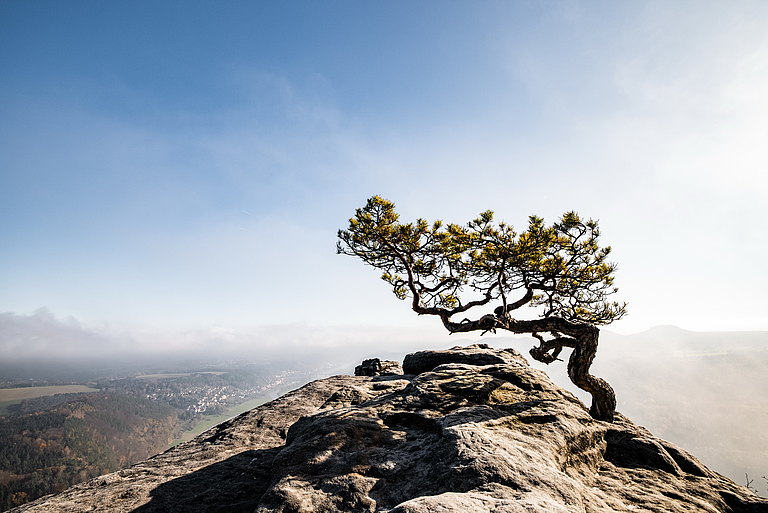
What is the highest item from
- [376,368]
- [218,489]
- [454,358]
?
[454,358]

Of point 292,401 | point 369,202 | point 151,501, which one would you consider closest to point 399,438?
point 151,501

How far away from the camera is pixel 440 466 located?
671 cm

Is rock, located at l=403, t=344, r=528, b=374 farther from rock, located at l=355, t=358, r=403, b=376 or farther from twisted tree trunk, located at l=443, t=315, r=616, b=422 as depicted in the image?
rock, located at l=355, t=358, r=403, b=376

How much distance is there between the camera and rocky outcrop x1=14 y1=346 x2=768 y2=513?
20.6ft

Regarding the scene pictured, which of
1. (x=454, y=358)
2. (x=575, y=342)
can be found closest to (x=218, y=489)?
(x=454, y=358)

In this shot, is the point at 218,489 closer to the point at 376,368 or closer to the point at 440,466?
the point at 440,466

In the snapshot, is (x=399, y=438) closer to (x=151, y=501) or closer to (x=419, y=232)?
(x=151, y=501)

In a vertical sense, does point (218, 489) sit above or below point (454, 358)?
below

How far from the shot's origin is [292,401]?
51.8 feet

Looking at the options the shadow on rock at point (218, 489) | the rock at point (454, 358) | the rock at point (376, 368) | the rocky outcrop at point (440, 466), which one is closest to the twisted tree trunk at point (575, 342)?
the rock at point (454, 358)

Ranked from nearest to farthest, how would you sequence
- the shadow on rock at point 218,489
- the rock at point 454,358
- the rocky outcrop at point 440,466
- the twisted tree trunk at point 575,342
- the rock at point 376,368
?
1. the rocky outcrop at point 440,466
2. the shadow on rock at point 218,489
3. the twisted tree trunk at point 575,342
4. the rock at point 454,358
5. the rock at point 376,368

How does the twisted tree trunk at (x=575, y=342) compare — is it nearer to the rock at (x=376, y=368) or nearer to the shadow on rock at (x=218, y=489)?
the rock at (x=376, y=368)

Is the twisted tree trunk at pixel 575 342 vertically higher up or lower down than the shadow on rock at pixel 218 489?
higher up

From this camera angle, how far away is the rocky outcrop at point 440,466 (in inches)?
247
